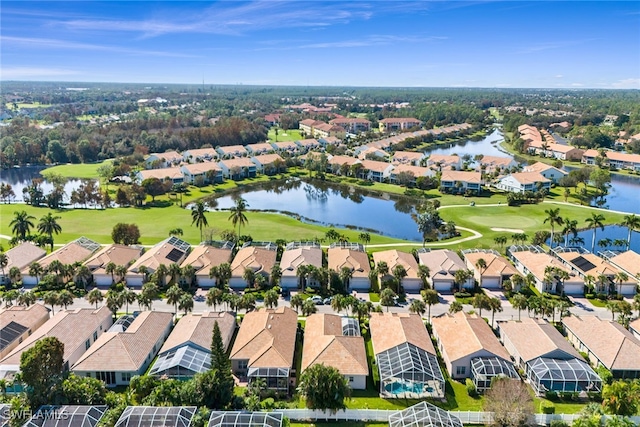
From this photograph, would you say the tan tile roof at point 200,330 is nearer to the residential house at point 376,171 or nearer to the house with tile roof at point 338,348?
the house with tile roof at point 338,348

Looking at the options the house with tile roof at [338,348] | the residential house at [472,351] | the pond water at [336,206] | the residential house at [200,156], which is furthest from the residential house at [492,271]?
the residential house at [200,156]

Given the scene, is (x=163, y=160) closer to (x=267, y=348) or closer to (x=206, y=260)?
(x=206, y=260)

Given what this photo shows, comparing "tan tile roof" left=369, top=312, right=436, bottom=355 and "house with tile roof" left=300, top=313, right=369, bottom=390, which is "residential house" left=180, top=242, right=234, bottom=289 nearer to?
"house with tile roof" left=300, top=313, right=369, bottom=390

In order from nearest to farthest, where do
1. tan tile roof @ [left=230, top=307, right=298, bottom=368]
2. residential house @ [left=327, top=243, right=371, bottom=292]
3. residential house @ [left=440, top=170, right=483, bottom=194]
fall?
tan tile roof @ [left=230, top=307, right=298, bottom=368], residential house @ [left=327, top=243, right=371, bottom=292], residential house @ [left=440, top=170, right=483, bottom=194]

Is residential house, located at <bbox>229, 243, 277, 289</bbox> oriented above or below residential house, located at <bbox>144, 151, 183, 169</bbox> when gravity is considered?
above

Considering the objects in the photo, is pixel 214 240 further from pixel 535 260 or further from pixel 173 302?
pixel 535 260

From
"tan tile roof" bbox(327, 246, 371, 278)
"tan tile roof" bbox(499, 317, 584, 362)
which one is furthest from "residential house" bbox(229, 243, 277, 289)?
"tan tile roof" bbox(499, 317, 584, 362)

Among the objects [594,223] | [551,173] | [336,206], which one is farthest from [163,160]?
[594,223]
